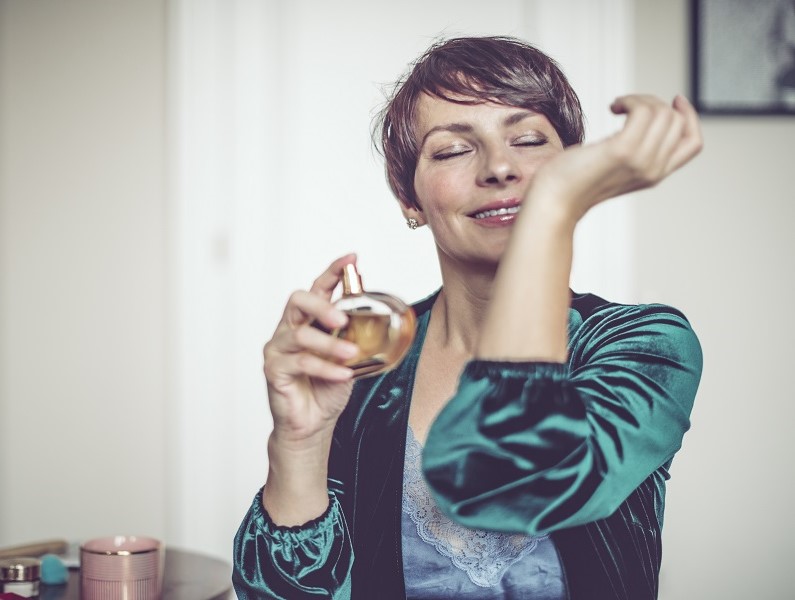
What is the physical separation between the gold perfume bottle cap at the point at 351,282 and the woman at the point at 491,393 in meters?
0.02

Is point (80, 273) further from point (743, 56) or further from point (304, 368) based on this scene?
point (743, 56)

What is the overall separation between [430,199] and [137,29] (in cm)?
135

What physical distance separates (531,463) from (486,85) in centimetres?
53

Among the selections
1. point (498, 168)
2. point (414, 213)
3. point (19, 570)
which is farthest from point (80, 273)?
point (498, 168)

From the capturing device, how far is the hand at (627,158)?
2.06 feet

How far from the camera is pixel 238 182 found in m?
2.04

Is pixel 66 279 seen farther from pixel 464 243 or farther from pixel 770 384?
pixel 770 384

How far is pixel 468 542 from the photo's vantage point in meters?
0.99

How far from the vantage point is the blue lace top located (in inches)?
37.8

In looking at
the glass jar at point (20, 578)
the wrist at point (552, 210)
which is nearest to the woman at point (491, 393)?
the wrist at point (552, 210)

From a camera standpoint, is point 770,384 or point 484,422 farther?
point 770,384

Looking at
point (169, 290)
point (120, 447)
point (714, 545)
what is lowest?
point (714, 545)

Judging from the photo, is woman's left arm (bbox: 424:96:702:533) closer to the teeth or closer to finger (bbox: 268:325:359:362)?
finger (bbox: 268:325:359:362)

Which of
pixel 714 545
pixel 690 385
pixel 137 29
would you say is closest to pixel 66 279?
pixel 137 29
